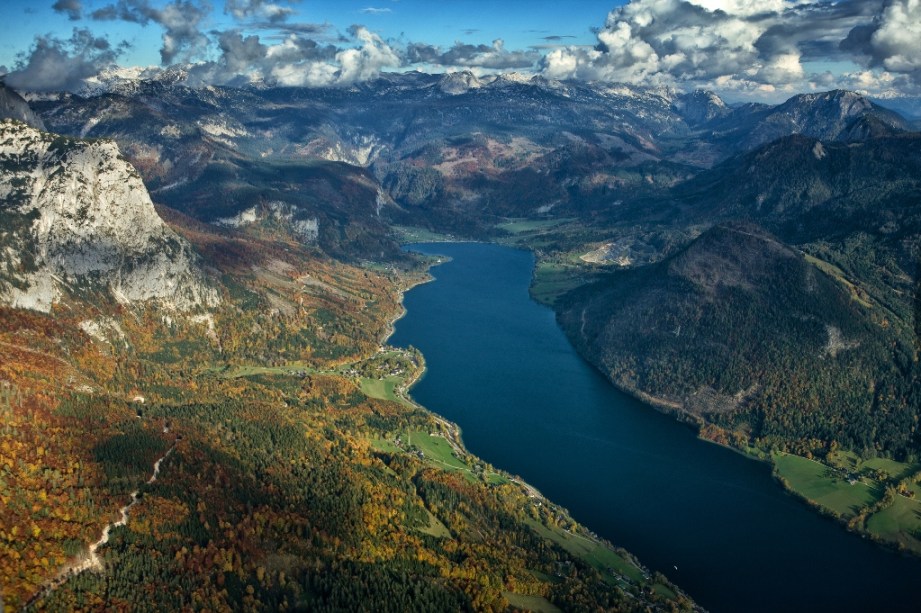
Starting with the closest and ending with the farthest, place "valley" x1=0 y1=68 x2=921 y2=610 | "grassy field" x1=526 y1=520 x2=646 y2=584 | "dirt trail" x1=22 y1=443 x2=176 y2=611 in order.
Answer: "dirt trail" x1=22 y1=443 x2=176 y2=611, "valley" x1=0 y1=68 x2=921 y2=610, "grassy field" x1=526 y1=520 x2=646 y2=584

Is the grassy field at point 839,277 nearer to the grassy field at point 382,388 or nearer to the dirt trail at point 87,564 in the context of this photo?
the grassy field at point 382,388

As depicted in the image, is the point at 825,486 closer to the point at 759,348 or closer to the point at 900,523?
the point at 900,523

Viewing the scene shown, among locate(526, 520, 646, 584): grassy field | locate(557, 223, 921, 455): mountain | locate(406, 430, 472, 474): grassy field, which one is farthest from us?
locate(557, 223, 921, 455): mountain

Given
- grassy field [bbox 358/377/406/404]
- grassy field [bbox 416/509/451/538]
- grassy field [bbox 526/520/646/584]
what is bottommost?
grassy field [bbox 526/520/646/584]

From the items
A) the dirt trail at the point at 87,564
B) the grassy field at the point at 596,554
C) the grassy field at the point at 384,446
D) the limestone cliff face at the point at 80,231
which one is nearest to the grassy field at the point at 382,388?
the grassy field at the point at 384,446

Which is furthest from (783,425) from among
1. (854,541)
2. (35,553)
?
(35,553)

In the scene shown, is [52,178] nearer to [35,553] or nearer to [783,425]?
[35,553]

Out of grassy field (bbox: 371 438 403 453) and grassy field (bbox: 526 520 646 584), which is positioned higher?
grassy field (bbox: 371 438 403 453)

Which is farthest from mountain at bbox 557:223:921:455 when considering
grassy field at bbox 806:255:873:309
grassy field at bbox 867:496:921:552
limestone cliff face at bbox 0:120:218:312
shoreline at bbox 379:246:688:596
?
limestone cliff face at bbox 0:120:218:312

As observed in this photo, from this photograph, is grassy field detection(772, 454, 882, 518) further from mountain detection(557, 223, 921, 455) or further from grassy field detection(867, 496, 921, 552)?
mountain detection(557, 223, 921, 455)
